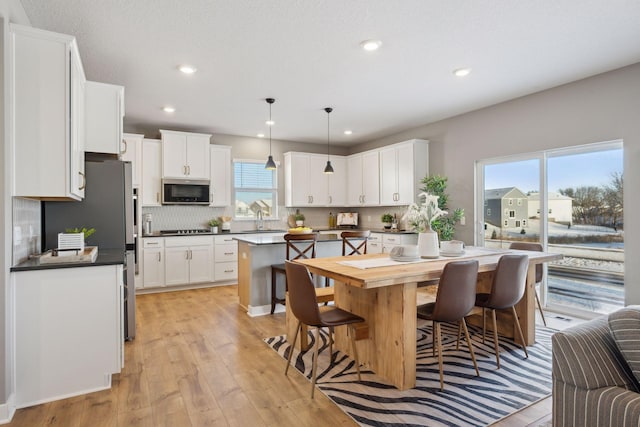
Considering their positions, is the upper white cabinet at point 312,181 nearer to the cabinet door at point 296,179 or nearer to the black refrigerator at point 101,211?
the cabinet door at point 296,179

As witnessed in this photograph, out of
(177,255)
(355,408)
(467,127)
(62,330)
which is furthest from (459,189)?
(62,330)

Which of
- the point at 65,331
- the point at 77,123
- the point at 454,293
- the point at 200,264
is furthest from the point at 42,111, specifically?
the point at 200,264

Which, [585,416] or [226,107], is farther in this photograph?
[226,107]

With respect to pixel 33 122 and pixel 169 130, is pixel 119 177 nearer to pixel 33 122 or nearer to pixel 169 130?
pixel 33 122

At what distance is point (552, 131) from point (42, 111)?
4.92m

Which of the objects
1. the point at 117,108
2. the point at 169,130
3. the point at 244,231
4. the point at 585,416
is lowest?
the point at 585,416

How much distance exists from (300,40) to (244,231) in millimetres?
4241

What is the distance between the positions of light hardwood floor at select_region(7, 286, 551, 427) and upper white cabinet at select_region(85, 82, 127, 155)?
1827mm

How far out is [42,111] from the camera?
2359mm

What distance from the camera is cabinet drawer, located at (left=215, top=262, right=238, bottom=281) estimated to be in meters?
5.89

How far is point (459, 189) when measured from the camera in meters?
5.46

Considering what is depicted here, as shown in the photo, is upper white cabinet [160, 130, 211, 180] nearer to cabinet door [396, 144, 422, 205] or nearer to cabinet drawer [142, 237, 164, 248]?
cabinet drawer [142, 237, 164, 248]

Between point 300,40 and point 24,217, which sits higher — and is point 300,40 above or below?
above

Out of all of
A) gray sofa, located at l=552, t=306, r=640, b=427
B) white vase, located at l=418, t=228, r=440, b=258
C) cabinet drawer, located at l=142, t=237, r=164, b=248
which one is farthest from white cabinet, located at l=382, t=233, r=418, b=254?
gray sofa, located at l=552, t=306, r=640, b=427
